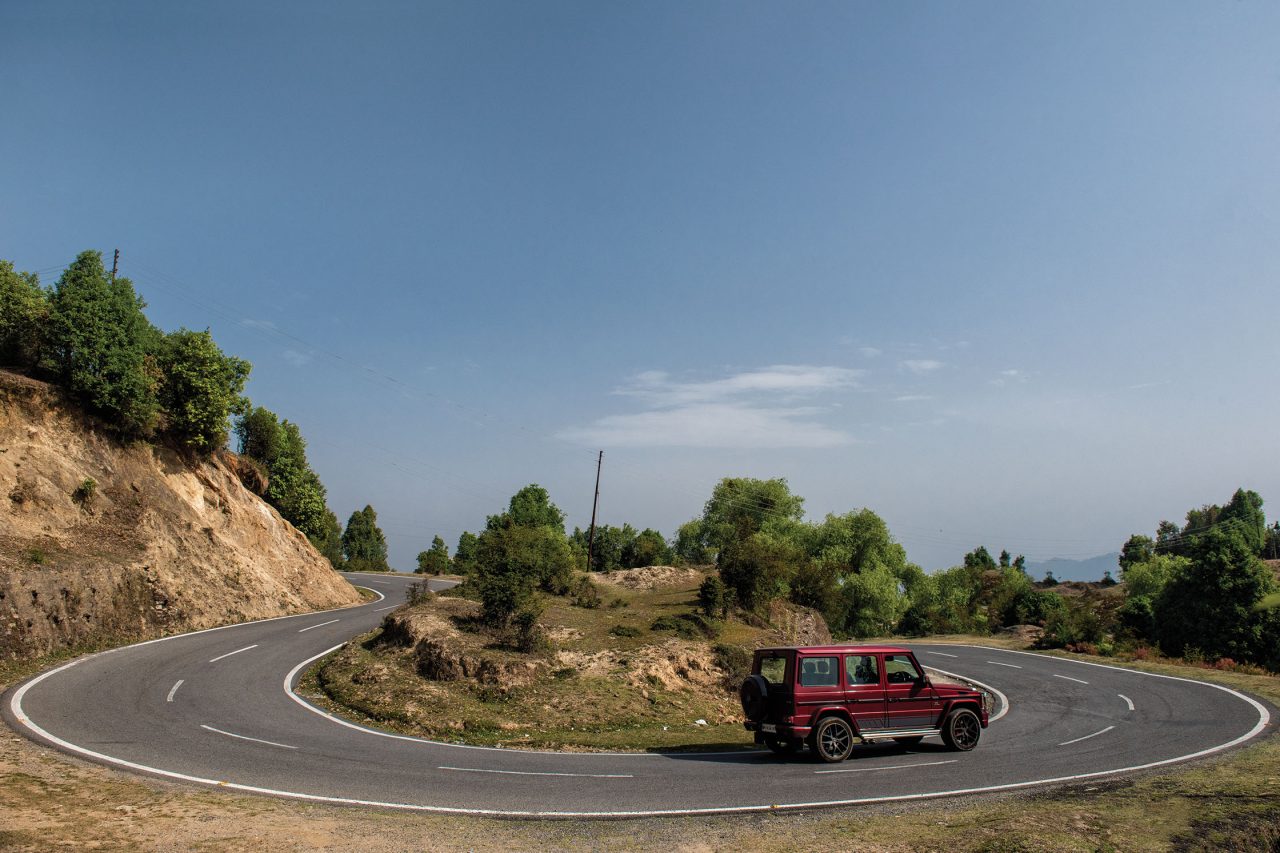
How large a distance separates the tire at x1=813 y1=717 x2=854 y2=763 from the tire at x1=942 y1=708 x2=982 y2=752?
8.54ft

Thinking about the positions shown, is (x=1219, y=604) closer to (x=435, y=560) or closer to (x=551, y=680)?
(x=551, y=680)

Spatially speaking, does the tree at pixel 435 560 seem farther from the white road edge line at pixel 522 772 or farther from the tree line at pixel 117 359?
the white road edge line at pixel 522 772

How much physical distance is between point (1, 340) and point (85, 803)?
34.2 m

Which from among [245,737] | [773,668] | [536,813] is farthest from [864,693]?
[245,737]

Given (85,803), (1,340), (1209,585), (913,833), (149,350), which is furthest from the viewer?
(1209,585)

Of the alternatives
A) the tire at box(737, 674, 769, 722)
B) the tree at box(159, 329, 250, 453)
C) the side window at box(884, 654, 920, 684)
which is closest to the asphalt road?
the tire at box(737, 674, 769, 722)

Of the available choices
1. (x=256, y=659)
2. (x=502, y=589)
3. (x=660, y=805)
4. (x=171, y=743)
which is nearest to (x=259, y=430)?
(x=256, y=659)

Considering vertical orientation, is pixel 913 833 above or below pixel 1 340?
below

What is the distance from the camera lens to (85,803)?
37.8 feet

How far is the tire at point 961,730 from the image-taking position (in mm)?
17266

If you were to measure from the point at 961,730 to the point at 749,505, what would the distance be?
83.1 m

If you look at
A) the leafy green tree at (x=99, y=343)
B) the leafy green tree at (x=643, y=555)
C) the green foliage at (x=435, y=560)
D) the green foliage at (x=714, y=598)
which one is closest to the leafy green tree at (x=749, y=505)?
the leafy green tree at (x=643, y=555)

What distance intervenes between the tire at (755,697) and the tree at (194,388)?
35891 mm

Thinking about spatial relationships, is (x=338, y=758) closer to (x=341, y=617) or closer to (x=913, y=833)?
(x=913, y=833)
